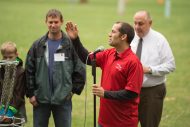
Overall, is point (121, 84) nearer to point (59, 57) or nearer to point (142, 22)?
point (59, 57)

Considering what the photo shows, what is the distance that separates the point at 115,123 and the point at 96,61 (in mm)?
847

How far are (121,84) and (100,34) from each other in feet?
61.3

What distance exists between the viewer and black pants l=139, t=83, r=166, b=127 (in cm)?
799

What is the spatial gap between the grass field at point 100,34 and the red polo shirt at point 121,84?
3.74 metres

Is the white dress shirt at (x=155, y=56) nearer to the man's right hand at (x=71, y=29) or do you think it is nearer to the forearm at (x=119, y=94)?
the man's right hand at (x=71, y=29)

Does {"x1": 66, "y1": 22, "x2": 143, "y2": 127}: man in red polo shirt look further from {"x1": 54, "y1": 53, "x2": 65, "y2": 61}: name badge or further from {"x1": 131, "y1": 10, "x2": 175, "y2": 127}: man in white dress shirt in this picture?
{"x1": 131, "y1": 10, "x2": 175, "y2": 127}: man in white dress shirt

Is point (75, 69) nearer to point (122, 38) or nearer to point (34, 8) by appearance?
point (122, 38)

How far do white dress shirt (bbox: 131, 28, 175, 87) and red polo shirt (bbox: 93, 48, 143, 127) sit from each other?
1.36 meters

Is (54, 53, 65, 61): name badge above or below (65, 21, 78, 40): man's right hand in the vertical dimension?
below

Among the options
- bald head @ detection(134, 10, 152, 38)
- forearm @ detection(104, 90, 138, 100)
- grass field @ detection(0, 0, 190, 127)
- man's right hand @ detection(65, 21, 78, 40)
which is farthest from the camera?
grass field @ detection(0, 0, 190, 127)

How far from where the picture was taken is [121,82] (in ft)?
21.3

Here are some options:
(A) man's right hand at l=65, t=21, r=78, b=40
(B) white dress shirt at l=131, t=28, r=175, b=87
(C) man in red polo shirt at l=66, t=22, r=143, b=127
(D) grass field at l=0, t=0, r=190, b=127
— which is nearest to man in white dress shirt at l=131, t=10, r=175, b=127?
(B) white dress shirt at l=131, t=28, r=175, b=87

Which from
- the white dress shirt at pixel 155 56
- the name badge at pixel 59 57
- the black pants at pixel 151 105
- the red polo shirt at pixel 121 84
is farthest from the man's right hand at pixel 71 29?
the black pants at pixel 151 105

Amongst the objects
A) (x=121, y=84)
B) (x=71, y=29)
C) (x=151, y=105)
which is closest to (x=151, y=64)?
(x=151, y=105)
